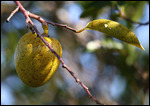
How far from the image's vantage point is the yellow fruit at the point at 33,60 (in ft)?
2.68

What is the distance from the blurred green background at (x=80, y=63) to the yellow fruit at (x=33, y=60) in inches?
32.0

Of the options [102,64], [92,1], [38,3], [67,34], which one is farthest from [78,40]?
[92,1]

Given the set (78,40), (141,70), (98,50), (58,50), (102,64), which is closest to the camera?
(58,50)

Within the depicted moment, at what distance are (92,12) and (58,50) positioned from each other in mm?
655

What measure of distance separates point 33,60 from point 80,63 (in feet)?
5.37

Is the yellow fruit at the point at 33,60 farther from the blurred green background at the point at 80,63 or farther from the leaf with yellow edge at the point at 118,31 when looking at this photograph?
the blurred green background at the point at 80,63

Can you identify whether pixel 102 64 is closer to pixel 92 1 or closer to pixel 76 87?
pixel 76 87

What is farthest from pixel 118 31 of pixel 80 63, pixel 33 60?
pixel 80 63

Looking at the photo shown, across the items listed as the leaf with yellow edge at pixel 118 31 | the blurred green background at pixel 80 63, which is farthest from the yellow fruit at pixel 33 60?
the blurred green background at pixel 80 63

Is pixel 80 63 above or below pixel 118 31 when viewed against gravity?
below

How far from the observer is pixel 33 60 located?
815 millimetres

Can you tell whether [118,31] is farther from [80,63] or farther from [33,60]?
[80,63]

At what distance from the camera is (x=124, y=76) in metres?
1.93

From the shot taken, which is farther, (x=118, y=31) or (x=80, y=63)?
(x=80, y=63)
